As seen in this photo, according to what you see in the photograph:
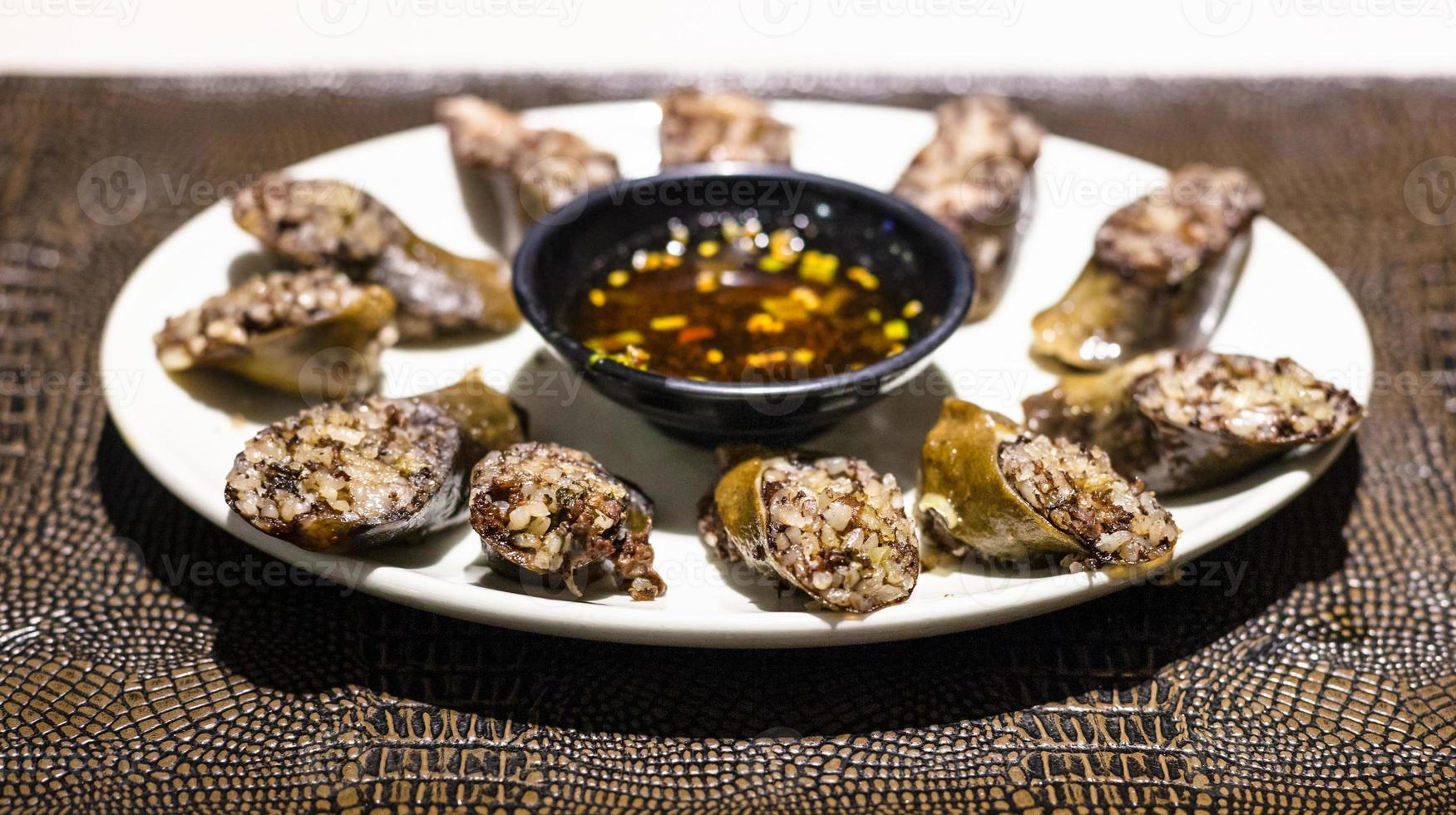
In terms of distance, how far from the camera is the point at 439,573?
2523mm

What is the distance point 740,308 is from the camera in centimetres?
318

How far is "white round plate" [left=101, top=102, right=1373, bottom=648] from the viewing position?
7.62ft

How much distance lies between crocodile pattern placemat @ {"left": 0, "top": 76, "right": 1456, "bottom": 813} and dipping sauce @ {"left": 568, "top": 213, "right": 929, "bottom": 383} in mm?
798

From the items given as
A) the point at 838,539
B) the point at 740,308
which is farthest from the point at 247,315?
the point at 838,539

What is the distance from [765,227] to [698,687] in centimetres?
152

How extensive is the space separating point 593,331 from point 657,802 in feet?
4.26

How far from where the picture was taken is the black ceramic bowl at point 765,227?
2.63 meters

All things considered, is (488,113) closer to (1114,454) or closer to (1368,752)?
(1114,454)

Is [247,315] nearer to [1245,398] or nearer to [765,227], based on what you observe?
[765,227]


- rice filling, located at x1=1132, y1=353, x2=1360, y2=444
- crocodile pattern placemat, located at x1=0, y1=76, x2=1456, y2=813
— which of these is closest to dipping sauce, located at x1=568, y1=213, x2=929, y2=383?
rice filling, located at x1=1132, y1=353, x2=1360, y2=444

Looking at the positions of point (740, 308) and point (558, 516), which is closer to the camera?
point (558, 516)

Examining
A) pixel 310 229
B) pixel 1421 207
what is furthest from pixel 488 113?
pixel 1421 207

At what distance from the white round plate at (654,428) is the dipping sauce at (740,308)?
23cm

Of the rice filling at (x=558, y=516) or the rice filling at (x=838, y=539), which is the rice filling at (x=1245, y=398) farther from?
the rice filling at (x=558, y=516)
